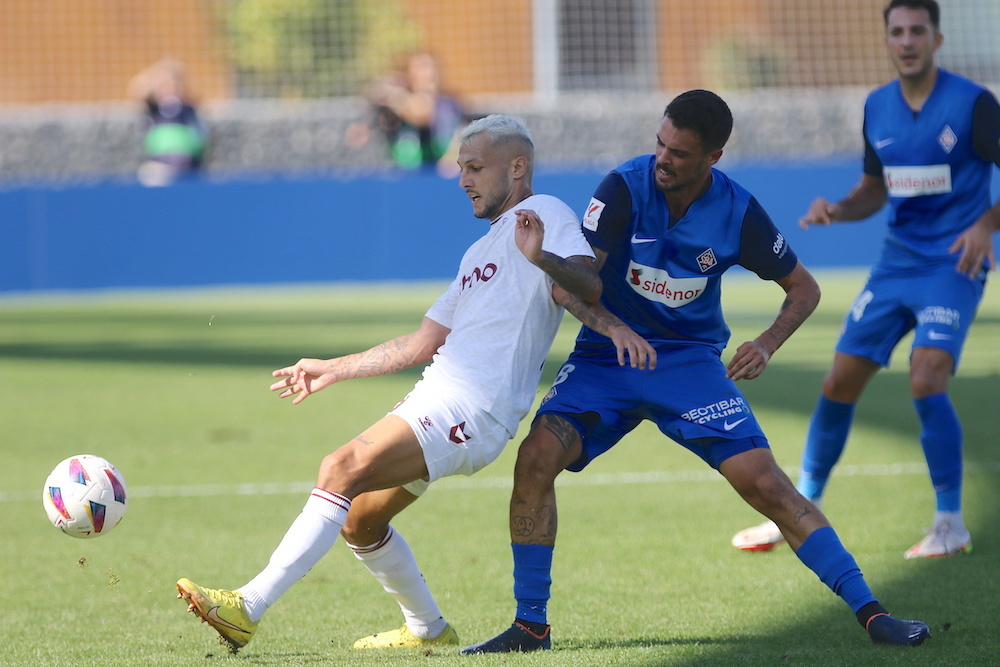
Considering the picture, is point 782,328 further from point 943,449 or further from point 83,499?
point 83,499

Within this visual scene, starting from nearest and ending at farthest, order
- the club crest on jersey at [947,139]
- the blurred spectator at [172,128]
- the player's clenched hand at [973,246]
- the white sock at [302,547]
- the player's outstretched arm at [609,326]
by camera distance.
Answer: the white sock at [302,547] < the player's outstretched arm at [609,326] < the player's clenched hand at [973,246] < the club crest on jersey at [947,139] < the blurred spectator at [172,128]

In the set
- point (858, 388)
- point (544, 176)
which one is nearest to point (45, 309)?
point (544, 176)

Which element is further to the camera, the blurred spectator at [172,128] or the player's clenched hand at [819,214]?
the blurred spectator at [172,128]

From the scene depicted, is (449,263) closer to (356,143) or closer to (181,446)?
(356,143)

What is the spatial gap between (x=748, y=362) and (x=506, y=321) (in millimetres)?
785

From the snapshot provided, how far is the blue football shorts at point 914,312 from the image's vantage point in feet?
18.4

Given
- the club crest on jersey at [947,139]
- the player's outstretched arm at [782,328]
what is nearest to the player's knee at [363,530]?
the player's outstretched arm at [782,328]

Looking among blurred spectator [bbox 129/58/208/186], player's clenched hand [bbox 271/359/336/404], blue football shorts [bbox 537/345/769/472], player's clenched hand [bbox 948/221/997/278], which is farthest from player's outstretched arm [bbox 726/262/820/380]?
blurred spectator [bbox 129/58/208/186]

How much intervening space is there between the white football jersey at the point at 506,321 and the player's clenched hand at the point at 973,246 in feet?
6.62

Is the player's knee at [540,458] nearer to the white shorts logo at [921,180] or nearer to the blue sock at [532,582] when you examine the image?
the blue sock at [532,582]

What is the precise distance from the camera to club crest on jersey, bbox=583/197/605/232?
14.5 feet

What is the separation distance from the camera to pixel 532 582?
4309 millimetres

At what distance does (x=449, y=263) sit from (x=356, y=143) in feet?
14.4

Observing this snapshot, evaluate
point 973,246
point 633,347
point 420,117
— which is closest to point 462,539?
point 633,347
